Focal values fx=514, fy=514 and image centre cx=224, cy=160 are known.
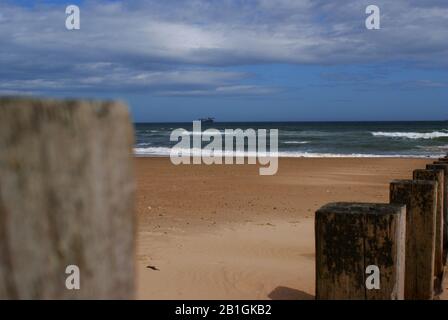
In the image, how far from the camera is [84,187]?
2.94ft

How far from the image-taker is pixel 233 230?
796cm

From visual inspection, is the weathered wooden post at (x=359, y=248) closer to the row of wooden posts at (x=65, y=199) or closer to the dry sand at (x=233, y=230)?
the dry sand at (x=233, y=230)

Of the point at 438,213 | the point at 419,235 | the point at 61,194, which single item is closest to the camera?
the point at 61,194

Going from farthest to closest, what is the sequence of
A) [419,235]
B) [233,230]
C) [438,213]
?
1. [233,230]
2. [438,213]
3. [419,235]

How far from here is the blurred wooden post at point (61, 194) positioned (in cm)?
83

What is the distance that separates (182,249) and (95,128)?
5801 millimetres

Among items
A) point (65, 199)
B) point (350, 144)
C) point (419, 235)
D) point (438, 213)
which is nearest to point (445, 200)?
point (438, 213)

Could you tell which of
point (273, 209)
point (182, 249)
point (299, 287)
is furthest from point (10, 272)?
point (273, 209)

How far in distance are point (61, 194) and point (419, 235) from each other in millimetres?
3923

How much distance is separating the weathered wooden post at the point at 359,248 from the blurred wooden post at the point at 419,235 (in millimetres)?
1295

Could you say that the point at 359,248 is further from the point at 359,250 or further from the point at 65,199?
the point at 65,199
